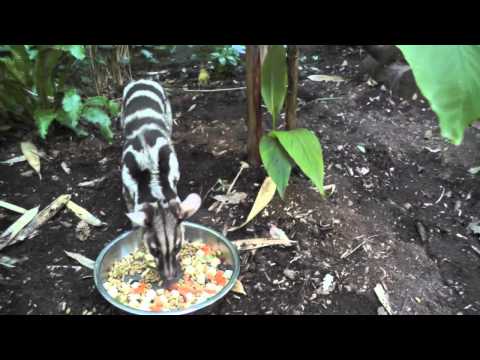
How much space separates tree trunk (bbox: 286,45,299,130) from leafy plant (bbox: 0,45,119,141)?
5.21 ft

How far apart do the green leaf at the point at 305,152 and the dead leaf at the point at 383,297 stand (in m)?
0.70

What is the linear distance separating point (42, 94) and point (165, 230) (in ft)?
6.79

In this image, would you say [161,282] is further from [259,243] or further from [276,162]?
[276,162]

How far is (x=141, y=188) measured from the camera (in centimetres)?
349

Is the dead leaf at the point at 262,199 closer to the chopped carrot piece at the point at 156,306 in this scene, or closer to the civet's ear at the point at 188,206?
the civet's ear at the point at 188,206

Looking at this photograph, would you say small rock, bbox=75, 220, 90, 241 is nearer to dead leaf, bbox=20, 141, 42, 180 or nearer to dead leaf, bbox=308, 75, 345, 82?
dead leaf, bbox=20, 141, 42, 180

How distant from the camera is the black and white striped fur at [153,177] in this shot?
3.11 metres

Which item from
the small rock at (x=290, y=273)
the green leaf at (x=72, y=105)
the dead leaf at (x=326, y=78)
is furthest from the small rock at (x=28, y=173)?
the dead leaf at (x=326, y=78)

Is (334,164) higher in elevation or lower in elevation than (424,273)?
higher

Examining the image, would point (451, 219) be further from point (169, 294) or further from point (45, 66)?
point (45, 66)

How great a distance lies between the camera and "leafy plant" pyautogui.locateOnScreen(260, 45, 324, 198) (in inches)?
129

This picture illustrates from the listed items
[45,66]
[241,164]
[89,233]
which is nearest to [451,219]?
[241,164]

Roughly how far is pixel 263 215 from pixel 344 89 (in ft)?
6.57

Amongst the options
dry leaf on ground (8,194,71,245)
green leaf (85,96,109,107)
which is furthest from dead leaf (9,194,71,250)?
green leaf (85,96,109,107)
